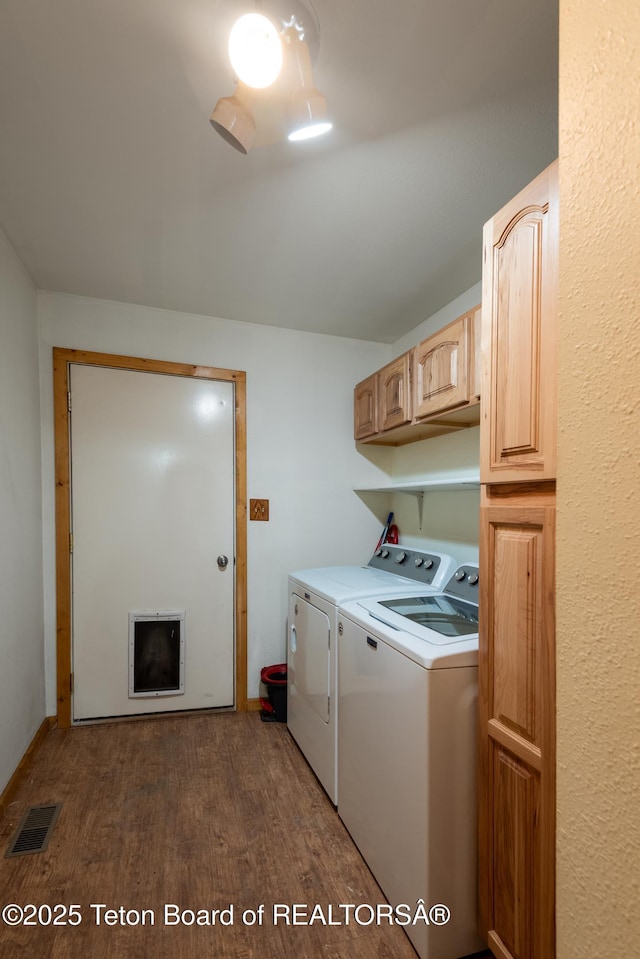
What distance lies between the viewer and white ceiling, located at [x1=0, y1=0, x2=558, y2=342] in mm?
1102

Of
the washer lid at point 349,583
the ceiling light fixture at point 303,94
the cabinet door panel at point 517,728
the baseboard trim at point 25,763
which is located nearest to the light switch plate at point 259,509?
the washer lid at point 349,583

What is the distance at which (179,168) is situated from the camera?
1.57 m

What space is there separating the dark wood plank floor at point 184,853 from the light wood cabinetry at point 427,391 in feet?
6.03

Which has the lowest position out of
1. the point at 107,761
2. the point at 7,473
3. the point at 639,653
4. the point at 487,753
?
the point at 107,761

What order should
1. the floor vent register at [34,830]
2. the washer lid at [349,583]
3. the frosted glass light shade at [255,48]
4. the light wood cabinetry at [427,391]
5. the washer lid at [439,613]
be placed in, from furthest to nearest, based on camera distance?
the washer lid at [349,583] → the light wood cabinetry at [427,391] → the floor vent register at [34,830] → the washer lid at [439,613] → the frosted glass light shade at [255,48]

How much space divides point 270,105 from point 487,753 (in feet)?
6.42

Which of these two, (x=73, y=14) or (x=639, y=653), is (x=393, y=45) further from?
(x=639, y=653)

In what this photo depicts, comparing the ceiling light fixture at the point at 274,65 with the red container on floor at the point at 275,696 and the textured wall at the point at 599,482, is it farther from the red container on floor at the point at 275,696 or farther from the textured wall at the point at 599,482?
the red container on floor at the point at 275,696

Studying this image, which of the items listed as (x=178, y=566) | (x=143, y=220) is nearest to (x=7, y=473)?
(x=178, y=566)

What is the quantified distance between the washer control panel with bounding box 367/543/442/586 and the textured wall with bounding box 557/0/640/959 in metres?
1.63

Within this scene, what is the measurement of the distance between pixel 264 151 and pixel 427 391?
3.93 ft

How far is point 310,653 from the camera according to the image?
218 cm

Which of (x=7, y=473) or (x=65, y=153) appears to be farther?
(x=7, y=473)

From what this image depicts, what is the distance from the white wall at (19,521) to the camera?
1.93 metres
